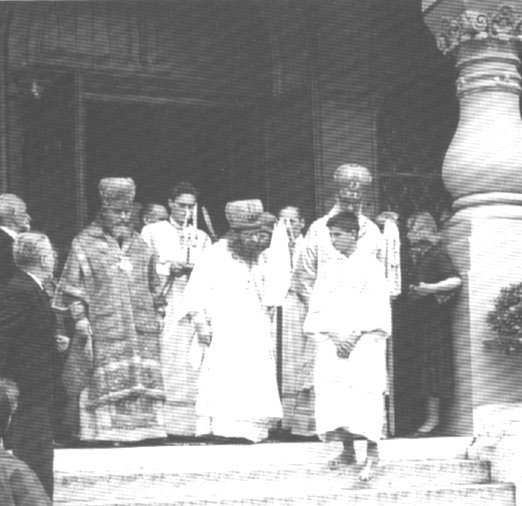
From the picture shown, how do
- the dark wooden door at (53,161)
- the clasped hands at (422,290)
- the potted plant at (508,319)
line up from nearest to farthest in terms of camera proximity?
the potted plant at (508,319) < the clasped hands at (422,290) < the dark wooden door at (53,161)

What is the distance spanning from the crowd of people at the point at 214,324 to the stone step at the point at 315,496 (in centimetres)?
32

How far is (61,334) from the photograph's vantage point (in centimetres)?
1219

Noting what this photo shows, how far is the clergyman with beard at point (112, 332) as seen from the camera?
12.1 metres

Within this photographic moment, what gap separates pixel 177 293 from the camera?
13.8 m

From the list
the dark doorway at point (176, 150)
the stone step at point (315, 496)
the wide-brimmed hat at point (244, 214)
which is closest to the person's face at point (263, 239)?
the wide-brimmed hat at point (244, 214)

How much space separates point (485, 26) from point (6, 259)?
4198 mm

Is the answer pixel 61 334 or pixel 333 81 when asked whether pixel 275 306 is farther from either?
pixel 333 81

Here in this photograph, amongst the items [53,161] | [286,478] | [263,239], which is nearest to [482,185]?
[263,239]

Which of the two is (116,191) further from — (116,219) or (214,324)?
(214,324)

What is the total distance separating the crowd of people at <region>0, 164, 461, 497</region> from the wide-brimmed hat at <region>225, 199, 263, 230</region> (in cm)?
1

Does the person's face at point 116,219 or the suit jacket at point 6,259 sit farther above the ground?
the person's face at point 116,219

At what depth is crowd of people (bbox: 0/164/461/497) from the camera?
417 inches

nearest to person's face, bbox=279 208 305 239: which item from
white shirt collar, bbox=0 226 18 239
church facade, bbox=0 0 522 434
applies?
church facade, bbox=0 0 522 434

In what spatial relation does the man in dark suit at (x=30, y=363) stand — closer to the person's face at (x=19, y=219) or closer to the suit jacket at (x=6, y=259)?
the suit jacket at (x=6, y=259)
